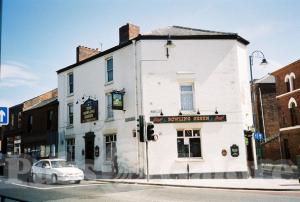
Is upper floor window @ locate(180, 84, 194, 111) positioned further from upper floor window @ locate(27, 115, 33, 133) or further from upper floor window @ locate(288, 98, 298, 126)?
upper floor window @ locate(27, 115, 33, 133)

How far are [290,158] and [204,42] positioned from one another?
1670cm

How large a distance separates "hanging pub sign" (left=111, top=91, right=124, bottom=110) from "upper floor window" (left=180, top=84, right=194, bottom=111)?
4.13 metres

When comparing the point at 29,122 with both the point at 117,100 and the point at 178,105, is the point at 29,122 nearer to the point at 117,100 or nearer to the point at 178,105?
the point at 117,100

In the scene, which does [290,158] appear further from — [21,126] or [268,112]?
[21,126]

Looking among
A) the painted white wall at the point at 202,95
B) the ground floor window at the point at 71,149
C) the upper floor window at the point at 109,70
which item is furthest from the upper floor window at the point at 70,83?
the painted white wall at the point at 202,95

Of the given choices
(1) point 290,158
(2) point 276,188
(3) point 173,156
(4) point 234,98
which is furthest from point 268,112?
(2) point 276,188

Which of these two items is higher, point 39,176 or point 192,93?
point 192,93

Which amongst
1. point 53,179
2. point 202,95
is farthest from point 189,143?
point 53,179

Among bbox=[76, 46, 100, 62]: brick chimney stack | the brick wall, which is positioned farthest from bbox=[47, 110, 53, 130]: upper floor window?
the brick wall

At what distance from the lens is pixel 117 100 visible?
22250 mm

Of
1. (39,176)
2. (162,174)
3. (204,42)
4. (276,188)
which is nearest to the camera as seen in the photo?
(276,188)

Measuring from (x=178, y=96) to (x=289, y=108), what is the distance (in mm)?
15446

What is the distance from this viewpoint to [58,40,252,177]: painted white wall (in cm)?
2095

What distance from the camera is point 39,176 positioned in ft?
63.5
